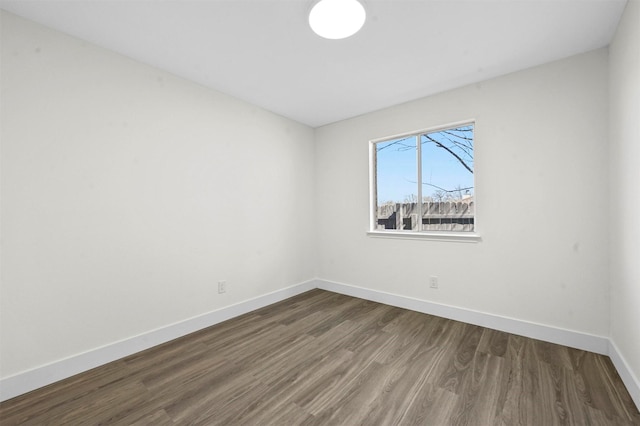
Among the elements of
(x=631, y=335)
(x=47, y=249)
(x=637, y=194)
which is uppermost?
(x=637, y=194)

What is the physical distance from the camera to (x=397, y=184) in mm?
3447

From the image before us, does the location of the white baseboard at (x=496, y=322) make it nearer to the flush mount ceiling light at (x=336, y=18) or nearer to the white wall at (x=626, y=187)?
the white wall at (x=626, y=187)

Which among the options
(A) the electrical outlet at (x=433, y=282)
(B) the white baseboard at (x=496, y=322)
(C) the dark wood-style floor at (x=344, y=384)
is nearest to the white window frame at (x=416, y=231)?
(A) the electrical outlet at (x=433, y=282)

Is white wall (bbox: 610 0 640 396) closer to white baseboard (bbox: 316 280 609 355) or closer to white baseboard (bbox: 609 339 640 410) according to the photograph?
white baseboard (bbox: 609 339 640 410)

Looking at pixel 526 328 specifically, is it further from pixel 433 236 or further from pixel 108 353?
pixel 108 353

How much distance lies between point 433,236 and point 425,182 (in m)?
0.67

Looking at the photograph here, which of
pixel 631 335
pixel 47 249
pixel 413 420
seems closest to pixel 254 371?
pixel 413 420

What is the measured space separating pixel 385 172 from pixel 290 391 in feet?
8.93

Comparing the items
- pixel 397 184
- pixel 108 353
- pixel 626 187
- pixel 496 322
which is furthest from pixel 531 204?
pixel 108 353

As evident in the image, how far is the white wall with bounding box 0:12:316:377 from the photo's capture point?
173cm

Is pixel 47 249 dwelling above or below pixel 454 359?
above

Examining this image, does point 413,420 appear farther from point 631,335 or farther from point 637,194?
point 637,194

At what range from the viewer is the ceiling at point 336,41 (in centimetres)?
171

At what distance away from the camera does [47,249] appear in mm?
1817
